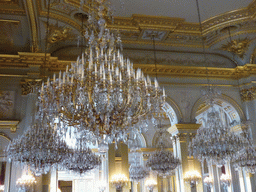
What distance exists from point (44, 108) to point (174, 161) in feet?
20.8

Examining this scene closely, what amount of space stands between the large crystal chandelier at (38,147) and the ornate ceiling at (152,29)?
429 cm

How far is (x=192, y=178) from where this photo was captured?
1088cm

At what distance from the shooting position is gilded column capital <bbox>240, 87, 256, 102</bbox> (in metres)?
12.3

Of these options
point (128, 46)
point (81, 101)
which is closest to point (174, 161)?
point (128, 46)

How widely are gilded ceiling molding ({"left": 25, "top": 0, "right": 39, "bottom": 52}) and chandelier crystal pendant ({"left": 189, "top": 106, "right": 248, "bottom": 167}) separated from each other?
6336mm

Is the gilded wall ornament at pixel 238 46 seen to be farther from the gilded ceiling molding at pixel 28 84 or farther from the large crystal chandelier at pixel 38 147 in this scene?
the large crystal chandelier at pixel 38 147

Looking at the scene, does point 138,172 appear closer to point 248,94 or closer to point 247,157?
point 248,94

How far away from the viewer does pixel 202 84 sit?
1238 cm

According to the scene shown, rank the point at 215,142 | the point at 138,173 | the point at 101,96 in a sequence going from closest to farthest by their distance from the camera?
the point at 101,96, the point at 215,142, the point at 138,173

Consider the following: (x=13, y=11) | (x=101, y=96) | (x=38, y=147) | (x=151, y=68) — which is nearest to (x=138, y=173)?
(x=151, y=68)

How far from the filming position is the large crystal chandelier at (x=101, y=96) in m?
5.75

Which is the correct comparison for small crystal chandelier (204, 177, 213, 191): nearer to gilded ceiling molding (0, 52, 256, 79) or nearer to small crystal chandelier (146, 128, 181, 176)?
small crystal chandelier (146, 128, 181, 176)

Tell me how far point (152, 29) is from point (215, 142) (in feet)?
16.1

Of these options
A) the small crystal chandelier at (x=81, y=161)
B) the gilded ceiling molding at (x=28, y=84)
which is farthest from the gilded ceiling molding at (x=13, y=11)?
the small crystal chandelier at (x=81, y=161)
